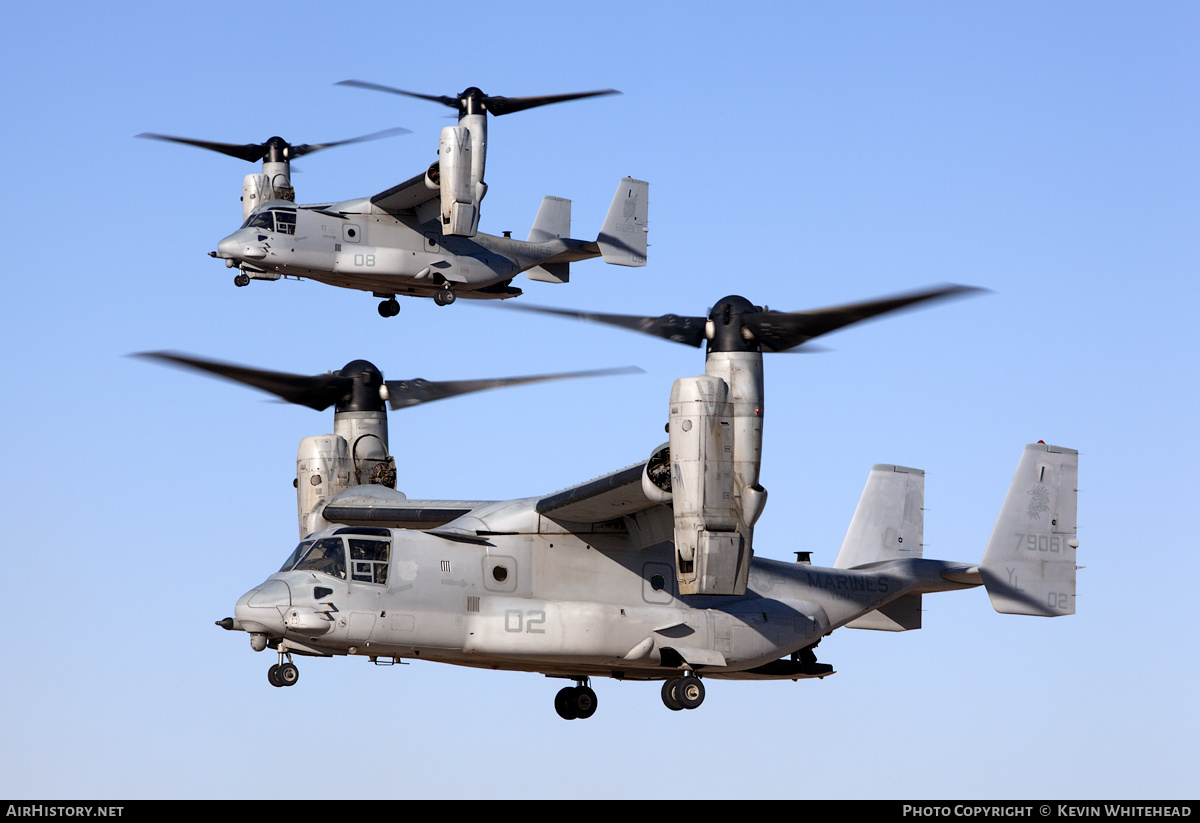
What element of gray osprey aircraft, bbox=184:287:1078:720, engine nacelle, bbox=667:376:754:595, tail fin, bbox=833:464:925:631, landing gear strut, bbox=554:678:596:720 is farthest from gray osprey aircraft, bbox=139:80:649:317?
engine nacelle, bbox=667:376:754:595

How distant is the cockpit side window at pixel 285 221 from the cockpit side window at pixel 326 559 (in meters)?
13.3

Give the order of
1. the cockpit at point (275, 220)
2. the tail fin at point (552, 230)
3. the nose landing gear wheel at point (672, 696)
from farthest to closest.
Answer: the tail fin at point (552, 230) → the cockpit at point (275, 220) → the nose landing gear wheel at point (672, 696)

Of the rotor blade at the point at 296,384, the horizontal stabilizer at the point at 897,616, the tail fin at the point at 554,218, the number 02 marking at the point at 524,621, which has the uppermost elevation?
the tail fin at the point at 554,218

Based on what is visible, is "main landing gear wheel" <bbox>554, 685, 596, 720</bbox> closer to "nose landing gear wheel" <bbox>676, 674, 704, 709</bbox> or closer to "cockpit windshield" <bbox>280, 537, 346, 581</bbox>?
"nose landing gear wheel" <bbox>676, 674, 704, 709</bbox>

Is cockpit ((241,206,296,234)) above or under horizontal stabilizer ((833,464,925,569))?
above

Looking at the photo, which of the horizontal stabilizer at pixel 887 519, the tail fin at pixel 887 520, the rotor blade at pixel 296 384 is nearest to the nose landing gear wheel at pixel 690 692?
the tail fin at pixel 887 520

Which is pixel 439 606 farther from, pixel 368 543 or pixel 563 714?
pixel 563 714

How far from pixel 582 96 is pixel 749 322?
51.2ft

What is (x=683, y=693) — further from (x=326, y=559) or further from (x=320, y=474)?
(x=320, y=474)

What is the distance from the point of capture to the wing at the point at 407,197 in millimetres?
37156

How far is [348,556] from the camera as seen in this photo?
2519 cm

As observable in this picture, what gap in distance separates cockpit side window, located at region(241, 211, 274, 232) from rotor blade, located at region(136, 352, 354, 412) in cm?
566

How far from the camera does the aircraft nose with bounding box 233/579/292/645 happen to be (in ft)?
79.4

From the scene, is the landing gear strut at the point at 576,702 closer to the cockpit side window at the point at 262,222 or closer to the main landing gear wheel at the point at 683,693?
the main landing gear wheel at the point at 683,693
